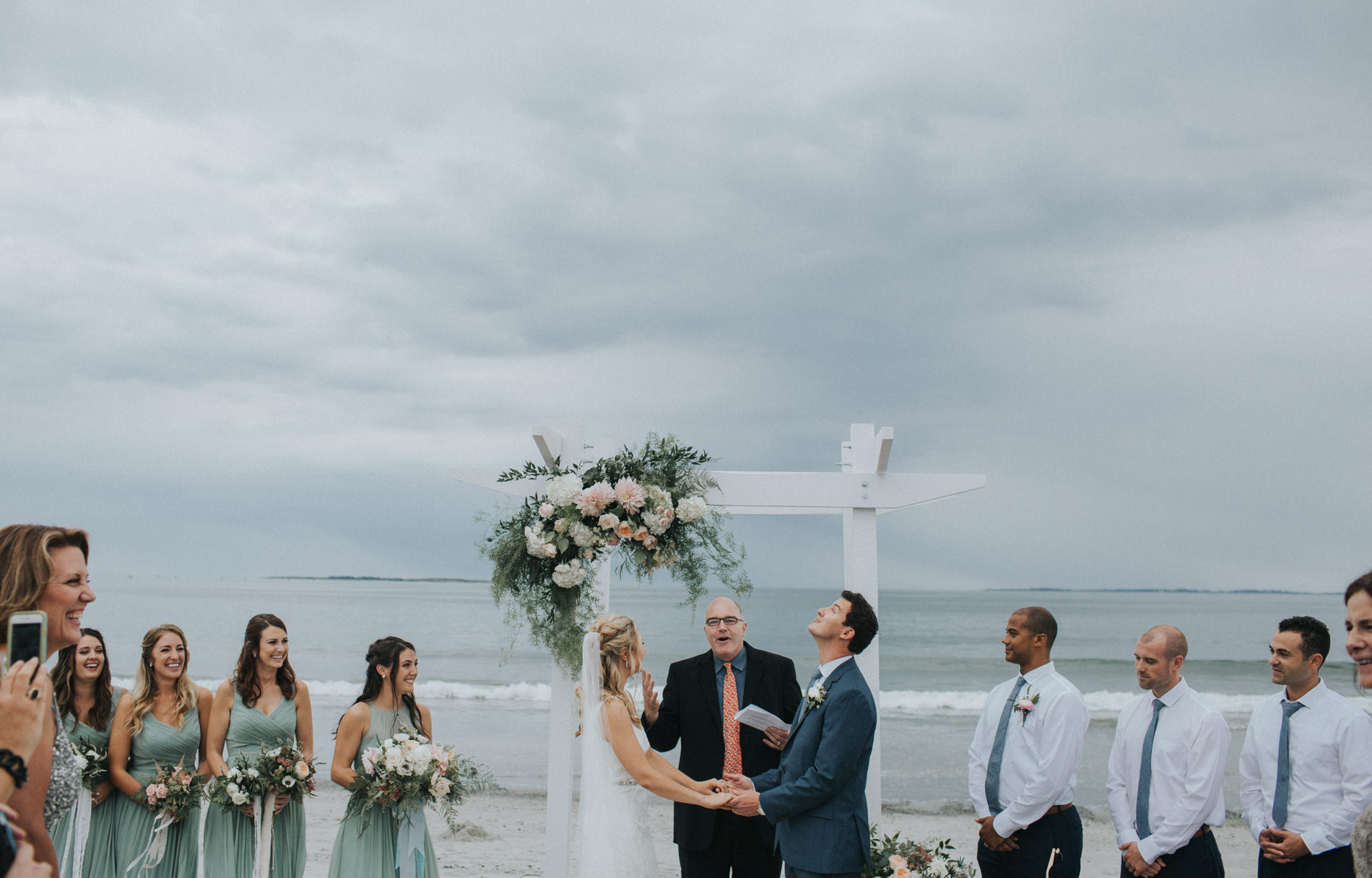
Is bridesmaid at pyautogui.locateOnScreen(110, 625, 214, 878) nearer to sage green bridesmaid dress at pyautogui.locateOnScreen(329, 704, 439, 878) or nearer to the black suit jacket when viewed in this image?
sage green bridesmaid dress at pyautogui.locateOnScreen(329, 704, 439, 878)

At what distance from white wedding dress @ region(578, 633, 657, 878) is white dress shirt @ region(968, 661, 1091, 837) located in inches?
65.6

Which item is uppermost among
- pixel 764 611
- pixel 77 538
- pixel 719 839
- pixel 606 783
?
pixel 77 538

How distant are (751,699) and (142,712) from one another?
3.39 meters

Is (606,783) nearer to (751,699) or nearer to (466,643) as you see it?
(751,699)

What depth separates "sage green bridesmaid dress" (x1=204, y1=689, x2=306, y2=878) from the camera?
5.16m

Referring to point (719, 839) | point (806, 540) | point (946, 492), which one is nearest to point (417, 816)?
point (719, 839)

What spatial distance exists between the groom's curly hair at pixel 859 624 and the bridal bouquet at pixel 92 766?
13.2 feet

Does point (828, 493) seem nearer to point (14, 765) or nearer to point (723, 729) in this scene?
point (723, 729)

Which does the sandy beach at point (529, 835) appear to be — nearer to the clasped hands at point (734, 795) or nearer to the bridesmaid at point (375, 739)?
the bridesmaid at point (375, 739)

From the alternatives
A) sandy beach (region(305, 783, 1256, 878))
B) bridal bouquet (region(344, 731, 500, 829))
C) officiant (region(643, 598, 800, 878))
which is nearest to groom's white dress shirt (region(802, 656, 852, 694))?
officiant (region(643, 598, 800, 878))

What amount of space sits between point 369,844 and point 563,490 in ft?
6.98

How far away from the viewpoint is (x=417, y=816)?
5062 millimetres

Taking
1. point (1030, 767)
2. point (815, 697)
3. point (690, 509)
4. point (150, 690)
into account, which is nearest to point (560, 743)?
point (690, 509)

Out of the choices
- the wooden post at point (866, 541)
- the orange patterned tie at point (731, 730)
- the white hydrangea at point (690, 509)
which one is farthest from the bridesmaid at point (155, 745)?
the wooden post at point (866, 541)
